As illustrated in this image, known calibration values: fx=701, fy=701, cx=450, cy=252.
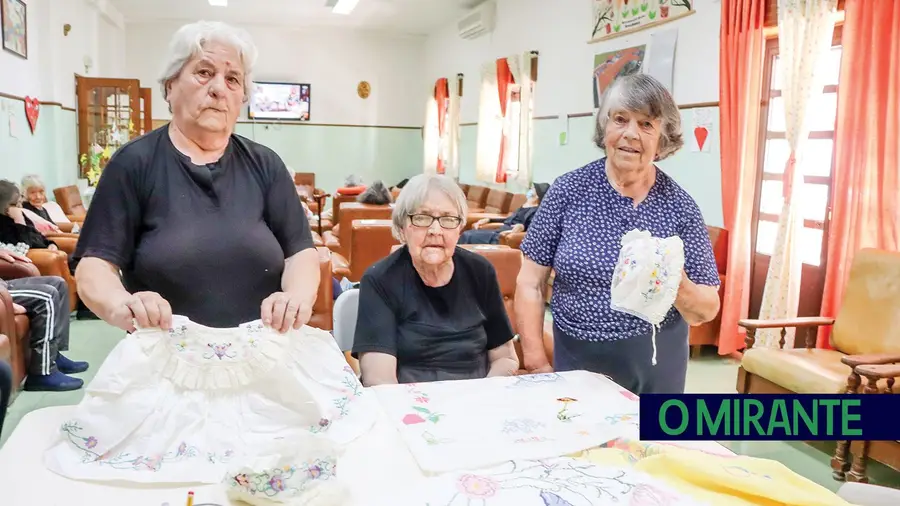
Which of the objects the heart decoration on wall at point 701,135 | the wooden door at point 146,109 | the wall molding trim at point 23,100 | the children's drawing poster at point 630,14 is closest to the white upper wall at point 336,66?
the wooden door at point 146,109

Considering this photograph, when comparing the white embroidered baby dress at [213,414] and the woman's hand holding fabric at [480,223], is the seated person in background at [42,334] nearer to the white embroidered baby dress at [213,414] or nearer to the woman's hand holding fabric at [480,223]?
the white embroidered baby dress at [213,414]

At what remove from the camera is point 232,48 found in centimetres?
156

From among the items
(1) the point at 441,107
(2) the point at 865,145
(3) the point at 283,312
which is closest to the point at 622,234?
(3) the point at 283,312

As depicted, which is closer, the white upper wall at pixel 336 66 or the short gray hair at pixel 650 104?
the short gray hair at pixel 650 104

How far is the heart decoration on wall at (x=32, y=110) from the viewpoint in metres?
6.78

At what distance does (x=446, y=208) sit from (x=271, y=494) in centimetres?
115

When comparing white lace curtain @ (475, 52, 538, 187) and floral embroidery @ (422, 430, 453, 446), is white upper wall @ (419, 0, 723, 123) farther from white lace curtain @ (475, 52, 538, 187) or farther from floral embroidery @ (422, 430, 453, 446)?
floral embroidery @ (422, 430, 453, 446)

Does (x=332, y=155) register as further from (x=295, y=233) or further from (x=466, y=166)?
(x=295, y=233)

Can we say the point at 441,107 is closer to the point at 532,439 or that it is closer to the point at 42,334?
the point at 42,334

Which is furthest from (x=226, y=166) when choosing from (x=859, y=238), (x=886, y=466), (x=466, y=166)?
(x=466, y=166)

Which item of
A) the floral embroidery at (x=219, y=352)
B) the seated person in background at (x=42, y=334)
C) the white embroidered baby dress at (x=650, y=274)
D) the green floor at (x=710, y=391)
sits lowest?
the green floor at (x=710, y=391)

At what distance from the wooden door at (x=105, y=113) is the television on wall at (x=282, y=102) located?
3048mm

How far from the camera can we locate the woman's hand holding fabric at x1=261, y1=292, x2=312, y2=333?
4.59ft

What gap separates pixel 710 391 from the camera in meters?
3.99
